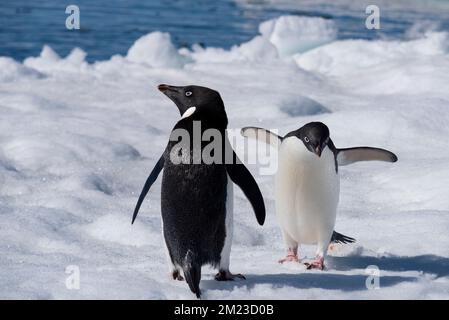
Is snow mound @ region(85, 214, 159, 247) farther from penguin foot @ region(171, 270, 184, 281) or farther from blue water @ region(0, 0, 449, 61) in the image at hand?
blue water @ region(0, 0, 449, 61)

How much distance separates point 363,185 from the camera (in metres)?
5.38

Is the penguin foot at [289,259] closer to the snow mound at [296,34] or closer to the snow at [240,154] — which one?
the snow at [240,154]

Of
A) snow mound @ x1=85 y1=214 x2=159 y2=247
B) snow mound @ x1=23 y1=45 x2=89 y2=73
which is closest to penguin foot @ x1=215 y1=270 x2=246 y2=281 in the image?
snow mound @ x1=85 y1=214 x2=159 y2=247

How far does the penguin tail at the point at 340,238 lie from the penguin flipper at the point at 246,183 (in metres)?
0.69

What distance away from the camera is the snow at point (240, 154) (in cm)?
335

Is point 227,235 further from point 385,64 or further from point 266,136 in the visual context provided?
point 385,64

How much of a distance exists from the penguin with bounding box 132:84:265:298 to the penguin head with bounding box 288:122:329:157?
0.35 meters

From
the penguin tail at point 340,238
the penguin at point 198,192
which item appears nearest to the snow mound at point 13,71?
the penguin tail at point 340,238

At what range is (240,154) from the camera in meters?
6.29

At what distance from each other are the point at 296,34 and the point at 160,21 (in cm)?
464

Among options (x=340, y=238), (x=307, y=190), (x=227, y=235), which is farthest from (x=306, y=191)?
(x=227, y=235)

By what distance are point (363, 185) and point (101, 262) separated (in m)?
2.13

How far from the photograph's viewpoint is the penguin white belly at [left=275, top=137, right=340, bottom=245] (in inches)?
141
